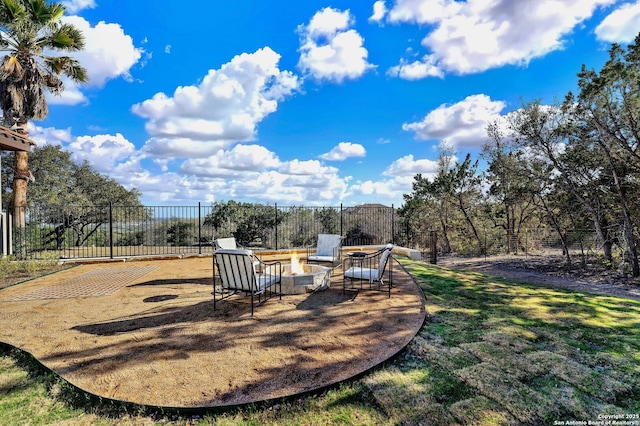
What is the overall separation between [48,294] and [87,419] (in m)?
4.83

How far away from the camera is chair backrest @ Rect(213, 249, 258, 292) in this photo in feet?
14.9

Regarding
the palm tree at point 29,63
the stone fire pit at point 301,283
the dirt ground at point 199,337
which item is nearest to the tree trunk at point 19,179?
the palm tree at point 29,63

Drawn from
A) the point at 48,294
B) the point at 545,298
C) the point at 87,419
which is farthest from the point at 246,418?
the point at 545,298

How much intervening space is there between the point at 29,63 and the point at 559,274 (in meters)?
19.3

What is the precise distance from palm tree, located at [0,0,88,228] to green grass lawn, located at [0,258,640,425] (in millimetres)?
10468

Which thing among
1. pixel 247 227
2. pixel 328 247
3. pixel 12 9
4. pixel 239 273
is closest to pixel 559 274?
pixel 328 247

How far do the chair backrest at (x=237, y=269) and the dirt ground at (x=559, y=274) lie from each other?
7.87m

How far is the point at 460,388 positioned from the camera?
2758mm

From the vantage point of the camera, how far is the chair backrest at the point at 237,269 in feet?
14.9

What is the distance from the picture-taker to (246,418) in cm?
240

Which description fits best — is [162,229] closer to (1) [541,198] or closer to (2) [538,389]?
(2) [538,389]

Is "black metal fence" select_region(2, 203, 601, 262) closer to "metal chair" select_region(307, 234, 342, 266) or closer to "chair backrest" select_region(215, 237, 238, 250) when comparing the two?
"chair backrest" select_region(215, 237, 238, 250)

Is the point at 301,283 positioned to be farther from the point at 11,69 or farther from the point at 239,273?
the point at 11,69

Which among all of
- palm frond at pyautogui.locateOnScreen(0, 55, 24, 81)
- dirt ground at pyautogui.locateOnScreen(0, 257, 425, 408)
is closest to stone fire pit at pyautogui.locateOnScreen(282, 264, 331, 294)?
dirt ground at pyautogui.locateOnScreen(0, 257, 425, 408)
